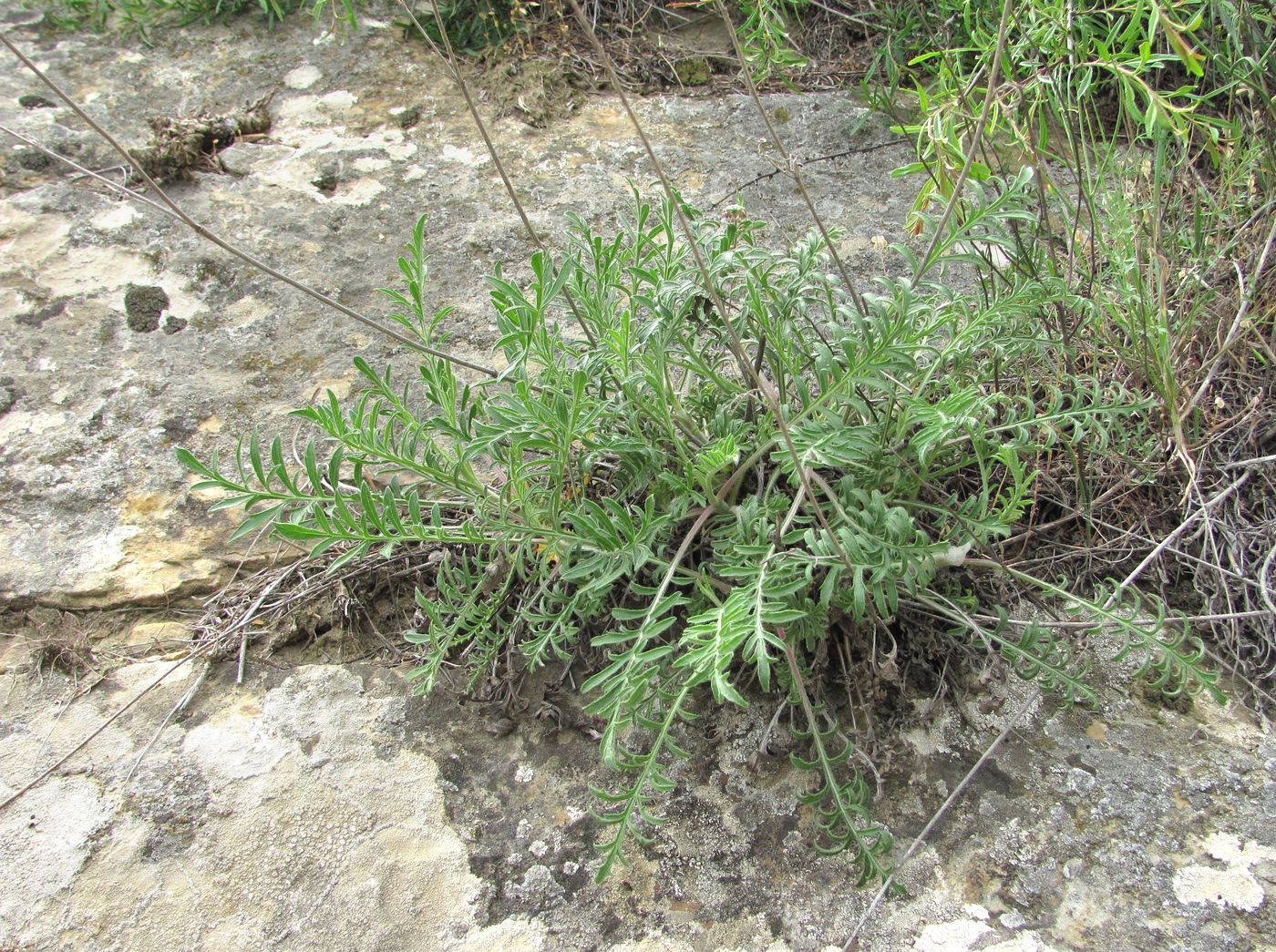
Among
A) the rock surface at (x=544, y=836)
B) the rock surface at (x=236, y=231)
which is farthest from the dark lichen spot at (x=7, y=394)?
the rock surface at (x=544, y=836)

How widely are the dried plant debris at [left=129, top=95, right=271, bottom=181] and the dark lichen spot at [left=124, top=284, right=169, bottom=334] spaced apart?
0.45 m

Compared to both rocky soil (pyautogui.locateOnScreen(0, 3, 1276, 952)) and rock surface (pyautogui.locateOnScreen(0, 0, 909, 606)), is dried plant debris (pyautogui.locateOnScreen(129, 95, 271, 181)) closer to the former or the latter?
rock surface (pyautogui.locateOnScreen(0, 0, 909, 606))

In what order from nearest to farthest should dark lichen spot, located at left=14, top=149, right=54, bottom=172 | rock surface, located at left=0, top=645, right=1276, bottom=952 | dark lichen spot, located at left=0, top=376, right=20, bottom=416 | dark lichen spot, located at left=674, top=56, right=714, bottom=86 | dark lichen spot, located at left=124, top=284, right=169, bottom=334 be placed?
rock surface, located at left=0, top=645, right=1276, bottom=952 → dark lichen spot, located at left=0, top=376, right=20, bottom=416 → dark lichen spot, located at left=124, top=284, right=169, bottom=334 → dark lichen spot, located at left=14, top=149, right=54, bottom=172 → dark lichen spot, located at left=674, top=56, right=714, bottom=86

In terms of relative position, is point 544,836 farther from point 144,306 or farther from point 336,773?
point 144,306

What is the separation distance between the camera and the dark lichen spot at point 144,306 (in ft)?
7.41

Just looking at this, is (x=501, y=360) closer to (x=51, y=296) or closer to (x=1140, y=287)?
(x=51, y=296)

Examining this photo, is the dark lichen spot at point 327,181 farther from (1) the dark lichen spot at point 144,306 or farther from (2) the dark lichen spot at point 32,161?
(2) the dark lichen spot at point 32,161

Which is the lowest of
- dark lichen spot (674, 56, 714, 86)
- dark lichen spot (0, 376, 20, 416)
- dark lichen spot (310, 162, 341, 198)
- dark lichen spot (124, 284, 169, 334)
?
dark lichen spot (0, 376, 20, 416)

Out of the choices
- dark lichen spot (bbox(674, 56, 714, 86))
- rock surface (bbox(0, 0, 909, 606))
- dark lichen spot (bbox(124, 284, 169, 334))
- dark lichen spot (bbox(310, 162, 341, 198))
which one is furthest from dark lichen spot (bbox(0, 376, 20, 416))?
dark lichen spot (bbox(674, 56, 714, 86))

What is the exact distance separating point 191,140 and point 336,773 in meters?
1.99

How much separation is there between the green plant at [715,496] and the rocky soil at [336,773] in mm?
102

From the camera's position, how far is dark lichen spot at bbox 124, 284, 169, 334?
2.26 m

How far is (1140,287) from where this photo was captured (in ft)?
5.85

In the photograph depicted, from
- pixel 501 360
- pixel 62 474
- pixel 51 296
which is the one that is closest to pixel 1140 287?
pixel 501 360
